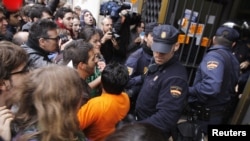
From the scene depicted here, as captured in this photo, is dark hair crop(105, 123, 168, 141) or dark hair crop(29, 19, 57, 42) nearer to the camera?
dark hair crop(105, 123, 168, 141)

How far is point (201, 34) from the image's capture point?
3336 mm

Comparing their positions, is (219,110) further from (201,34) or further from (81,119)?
(81,119)

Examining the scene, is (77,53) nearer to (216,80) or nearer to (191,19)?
(216,80)

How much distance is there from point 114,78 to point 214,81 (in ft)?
3.50

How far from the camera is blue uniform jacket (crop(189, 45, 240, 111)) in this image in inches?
91.7

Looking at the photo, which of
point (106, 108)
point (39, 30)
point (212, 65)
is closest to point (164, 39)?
point (106, 108)

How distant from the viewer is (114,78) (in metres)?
1.74

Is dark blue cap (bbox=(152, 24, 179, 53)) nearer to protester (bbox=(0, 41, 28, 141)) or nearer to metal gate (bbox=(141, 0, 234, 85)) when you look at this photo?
protester (bbox=(0, 41, 28, 141))

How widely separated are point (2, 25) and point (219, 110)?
8.28 ft

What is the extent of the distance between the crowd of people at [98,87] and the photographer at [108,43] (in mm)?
15

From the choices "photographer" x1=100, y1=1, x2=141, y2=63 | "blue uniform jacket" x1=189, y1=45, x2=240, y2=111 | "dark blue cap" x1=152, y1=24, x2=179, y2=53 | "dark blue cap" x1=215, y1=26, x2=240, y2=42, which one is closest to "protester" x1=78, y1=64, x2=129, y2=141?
"dark blue cap" x1=152, y1=24, x2=179, y2=53

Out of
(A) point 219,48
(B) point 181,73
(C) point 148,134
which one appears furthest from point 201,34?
(C) point 148,134

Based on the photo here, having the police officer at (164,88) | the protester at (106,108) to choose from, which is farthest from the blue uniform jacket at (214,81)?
the protester at (106,108)

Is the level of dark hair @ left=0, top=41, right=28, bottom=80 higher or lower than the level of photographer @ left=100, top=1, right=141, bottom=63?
higher
